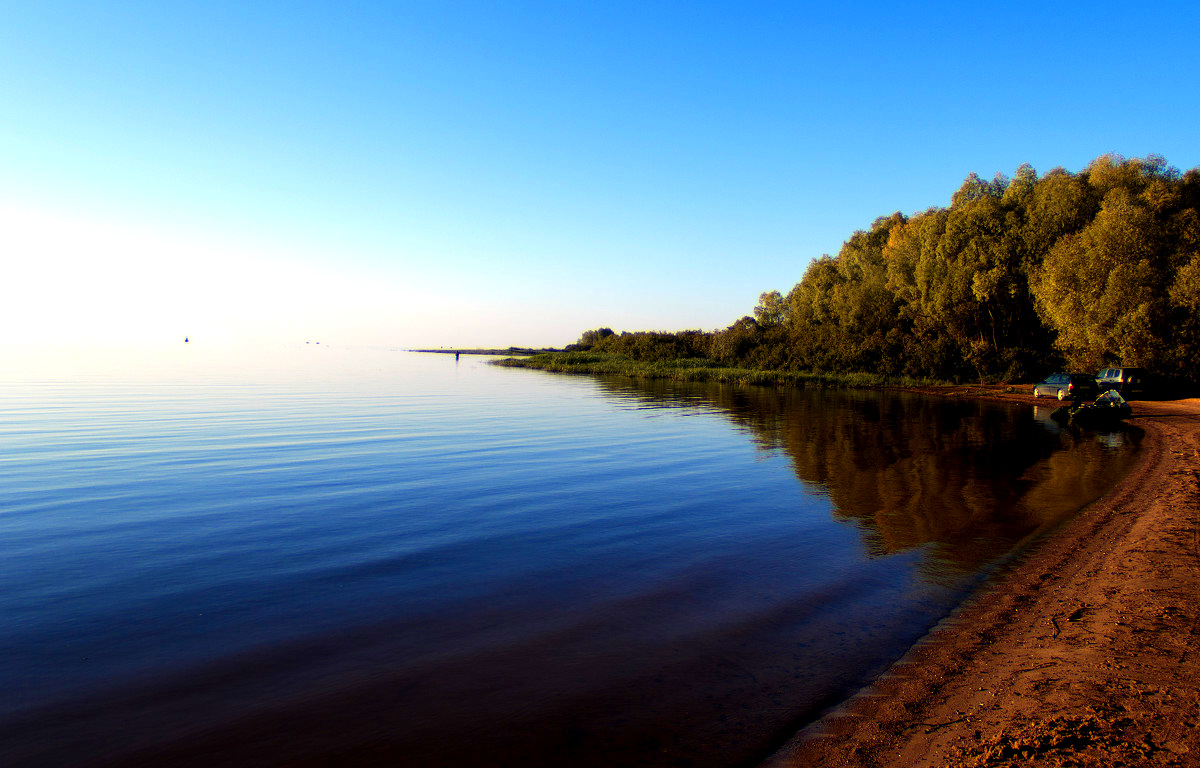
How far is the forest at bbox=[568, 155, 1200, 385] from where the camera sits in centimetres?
3916

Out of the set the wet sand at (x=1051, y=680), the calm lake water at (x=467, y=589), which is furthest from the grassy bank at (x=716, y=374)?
the wet sand at (x=1051, y=680)

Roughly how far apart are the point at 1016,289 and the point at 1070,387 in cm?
1427

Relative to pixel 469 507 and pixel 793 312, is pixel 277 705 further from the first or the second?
pixel 793 312

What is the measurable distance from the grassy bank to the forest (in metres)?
2.18

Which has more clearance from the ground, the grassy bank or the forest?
the forest

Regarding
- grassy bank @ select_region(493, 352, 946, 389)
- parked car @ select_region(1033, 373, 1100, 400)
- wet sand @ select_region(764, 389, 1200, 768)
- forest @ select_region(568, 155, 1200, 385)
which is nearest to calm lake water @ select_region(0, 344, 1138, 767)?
wet sand @ select_region(764, 389, 1200, 768)

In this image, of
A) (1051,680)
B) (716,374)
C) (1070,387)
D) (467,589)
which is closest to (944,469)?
(1051,680)

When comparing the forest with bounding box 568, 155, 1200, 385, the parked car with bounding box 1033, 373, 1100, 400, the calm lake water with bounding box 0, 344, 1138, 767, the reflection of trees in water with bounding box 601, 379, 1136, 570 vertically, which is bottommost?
the reflection of trees in water with bounding box 601, 379, 1136, 570

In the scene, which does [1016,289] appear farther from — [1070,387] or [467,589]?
[467,589]

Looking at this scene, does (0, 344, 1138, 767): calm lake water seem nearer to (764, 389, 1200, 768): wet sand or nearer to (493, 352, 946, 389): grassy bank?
(764, 389, 1200, 768): wet sand

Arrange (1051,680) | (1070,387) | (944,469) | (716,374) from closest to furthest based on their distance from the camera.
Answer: (1051,680) < (944,469) < (1070,387) < (716,374)

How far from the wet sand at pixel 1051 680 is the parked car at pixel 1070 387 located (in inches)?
1436

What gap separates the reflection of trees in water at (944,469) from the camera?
38.5ft

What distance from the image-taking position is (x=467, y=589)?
861 cm
